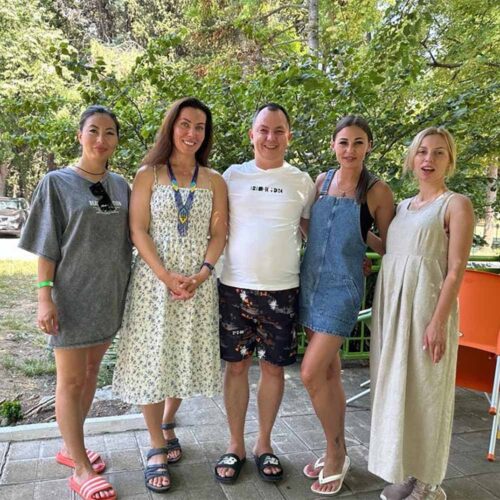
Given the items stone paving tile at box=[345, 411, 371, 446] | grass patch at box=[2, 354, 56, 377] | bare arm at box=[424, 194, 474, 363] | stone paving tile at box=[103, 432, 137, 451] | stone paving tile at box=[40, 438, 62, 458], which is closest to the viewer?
bare arm at box=[424, 194, 474, 363]

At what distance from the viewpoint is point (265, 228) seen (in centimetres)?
247

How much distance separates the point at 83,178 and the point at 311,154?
8.54 feet

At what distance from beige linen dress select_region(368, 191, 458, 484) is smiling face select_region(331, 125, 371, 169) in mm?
393

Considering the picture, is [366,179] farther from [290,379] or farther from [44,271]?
[290,379]

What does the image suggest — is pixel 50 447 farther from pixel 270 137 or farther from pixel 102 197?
→ pixel 270 137

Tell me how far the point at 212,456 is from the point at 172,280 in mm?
1165

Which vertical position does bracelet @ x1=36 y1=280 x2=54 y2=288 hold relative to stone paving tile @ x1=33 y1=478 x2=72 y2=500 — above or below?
above

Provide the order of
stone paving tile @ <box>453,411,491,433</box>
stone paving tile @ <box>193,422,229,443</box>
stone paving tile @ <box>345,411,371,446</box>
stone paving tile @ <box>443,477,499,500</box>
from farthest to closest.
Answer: stone paving tile @ <box>453,411,491,433</box>
stone paving tile @ <box>345,411,371,446</box>
stone paving tile @ <box>193,422,229,443</box>
stone paving tile @ <box>443,477,499,500</box>

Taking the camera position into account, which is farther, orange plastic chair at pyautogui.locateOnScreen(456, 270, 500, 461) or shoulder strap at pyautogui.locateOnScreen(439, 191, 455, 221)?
orange plastic chair at pyautogui.locateOnScreen(456, 270, 500, 461)

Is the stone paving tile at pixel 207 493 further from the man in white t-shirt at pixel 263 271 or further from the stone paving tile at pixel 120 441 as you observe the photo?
the stone paving tile at pixel 120 441

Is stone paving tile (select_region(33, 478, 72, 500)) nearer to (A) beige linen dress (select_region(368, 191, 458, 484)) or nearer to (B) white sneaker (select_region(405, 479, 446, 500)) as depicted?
(A) beige linen dress (select_region(368, 191, 458, 484))

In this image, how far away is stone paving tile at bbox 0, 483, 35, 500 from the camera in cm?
234

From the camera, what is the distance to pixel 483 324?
10.4 ft

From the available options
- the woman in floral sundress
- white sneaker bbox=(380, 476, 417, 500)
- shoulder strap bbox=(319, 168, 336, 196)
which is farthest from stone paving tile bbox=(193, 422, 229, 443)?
shoulder strap bbox=(319, 168, 336, 196)
